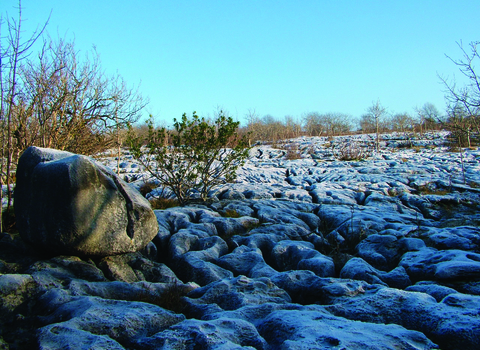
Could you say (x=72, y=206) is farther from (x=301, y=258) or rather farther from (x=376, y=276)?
(x=376, y=276)

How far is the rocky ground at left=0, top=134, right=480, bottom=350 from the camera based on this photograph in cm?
182

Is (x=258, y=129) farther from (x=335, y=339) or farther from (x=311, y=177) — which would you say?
(x=335, y=339)

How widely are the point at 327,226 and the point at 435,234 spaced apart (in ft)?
5.67

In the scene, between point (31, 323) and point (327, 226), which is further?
point (327, 226)

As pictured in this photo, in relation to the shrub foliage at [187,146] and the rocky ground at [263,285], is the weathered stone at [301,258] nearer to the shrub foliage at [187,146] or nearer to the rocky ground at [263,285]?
the rocky ground at [263,285]

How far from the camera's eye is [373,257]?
13.5ft

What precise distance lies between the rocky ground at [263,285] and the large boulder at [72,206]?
8.0 inches

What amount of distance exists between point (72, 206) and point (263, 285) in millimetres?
2046

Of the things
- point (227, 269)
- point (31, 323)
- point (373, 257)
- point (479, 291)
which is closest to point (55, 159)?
point (31, 323)

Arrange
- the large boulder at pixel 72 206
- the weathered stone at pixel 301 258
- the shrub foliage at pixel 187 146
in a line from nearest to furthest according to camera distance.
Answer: the large boulder at pixel 72 206 → the weathered stone at pixel 301 258 → the shrub foliage at pixel 187 146

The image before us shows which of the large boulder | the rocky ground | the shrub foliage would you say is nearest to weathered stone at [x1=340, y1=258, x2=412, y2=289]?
the rocky ground

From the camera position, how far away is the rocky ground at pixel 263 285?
1819mm

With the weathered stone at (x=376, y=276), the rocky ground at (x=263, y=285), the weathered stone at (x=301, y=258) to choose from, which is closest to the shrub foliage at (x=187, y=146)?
the rocky ground at (x=263, y=285)

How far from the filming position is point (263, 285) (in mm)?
2824
